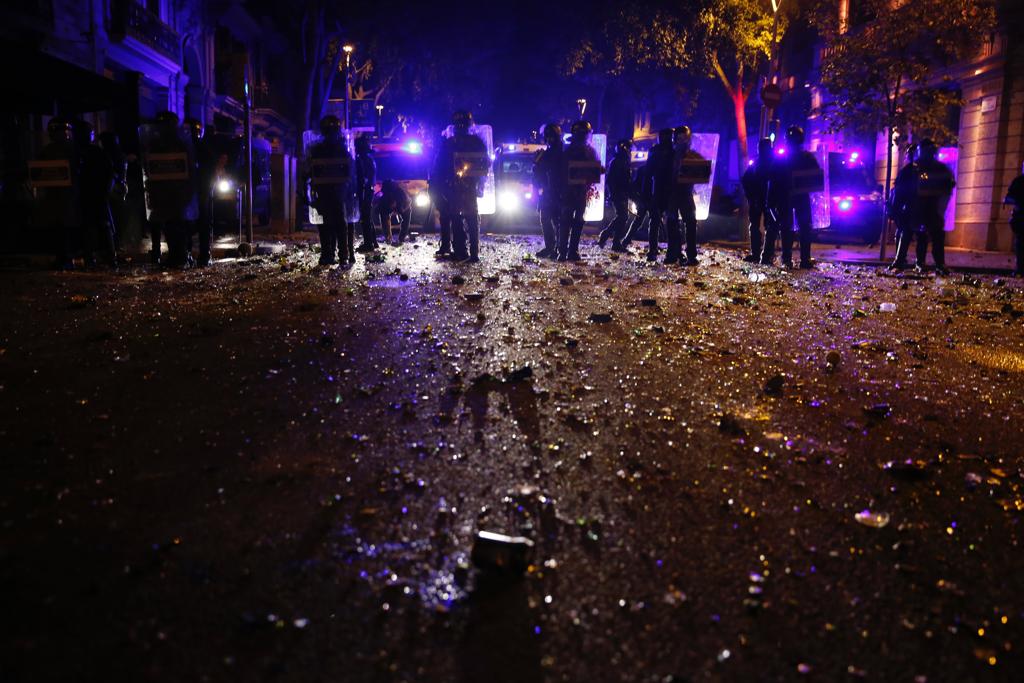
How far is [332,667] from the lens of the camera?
2010 millimetres

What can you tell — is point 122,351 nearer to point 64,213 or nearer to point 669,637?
point 669,637

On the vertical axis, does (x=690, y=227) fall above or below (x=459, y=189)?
below

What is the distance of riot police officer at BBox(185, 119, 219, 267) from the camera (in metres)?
11.5

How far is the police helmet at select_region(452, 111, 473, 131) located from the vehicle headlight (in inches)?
407

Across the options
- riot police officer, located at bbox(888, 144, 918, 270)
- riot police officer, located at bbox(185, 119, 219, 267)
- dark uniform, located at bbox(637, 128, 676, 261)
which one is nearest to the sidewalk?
riot police officer, located at bbox(888, 144, 918, 270)

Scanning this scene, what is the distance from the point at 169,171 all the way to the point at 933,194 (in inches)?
417

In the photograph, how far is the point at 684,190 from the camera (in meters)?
12.8

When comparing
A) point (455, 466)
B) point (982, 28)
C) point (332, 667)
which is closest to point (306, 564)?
point (332, 667)

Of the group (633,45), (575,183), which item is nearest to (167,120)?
(575,183)

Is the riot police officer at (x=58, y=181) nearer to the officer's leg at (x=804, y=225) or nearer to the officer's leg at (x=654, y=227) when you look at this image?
the officer's leg at (x=654, y=227)

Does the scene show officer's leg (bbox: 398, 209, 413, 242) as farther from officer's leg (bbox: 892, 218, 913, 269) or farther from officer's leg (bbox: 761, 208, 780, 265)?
officer's leg (bbox: 892, 218, 913, 269)

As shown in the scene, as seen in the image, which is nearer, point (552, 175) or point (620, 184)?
point (552, 175)

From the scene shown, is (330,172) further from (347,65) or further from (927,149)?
(347,65)

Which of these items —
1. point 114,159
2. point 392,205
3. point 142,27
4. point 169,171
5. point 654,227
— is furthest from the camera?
point 142,27
